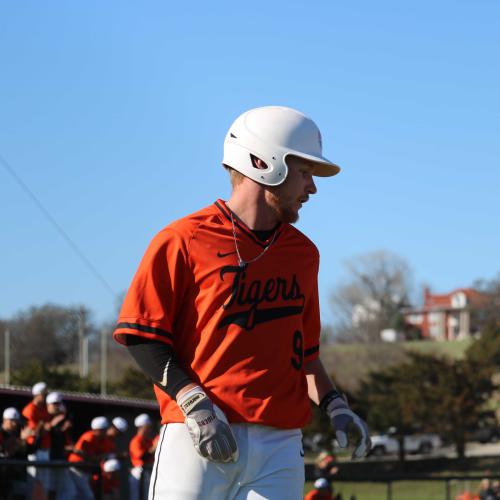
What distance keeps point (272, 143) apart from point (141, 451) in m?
9.94

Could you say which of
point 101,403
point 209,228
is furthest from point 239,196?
point 101,403

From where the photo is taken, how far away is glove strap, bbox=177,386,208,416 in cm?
386

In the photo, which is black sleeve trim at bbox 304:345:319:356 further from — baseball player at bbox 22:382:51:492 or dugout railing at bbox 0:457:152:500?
baseball player at bbox 22:382:51:492

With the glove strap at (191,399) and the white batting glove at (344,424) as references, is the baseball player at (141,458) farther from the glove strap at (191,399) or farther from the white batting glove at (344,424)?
the glove strap at (191,399)

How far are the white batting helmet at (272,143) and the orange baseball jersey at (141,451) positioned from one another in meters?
8.95

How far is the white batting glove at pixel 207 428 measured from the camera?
3.81m

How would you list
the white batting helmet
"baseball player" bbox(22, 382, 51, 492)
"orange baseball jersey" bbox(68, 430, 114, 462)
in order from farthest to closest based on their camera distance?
"orange baseball jersey" bbox(68, 430, 114, 462) → "baseball player" bbox(22, 382, 51, 492) → the white batting helmet

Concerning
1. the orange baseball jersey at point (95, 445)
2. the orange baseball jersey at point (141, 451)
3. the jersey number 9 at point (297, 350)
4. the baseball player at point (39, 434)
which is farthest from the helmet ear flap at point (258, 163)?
the orange baseball jersey at point (95, 445)

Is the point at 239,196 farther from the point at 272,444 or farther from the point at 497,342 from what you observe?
the point at 497,342

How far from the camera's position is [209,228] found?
164 inches

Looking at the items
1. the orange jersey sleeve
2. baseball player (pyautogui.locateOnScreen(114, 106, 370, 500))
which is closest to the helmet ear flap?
baseball player (pyautogui.locateOnScreen(114, 106, 370, 500))

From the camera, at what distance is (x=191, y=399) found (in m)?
3.87

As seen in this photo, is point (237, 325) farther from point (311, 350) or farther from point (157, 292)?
point (311, 350)

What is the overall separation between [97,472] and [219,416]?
20.6 ft
